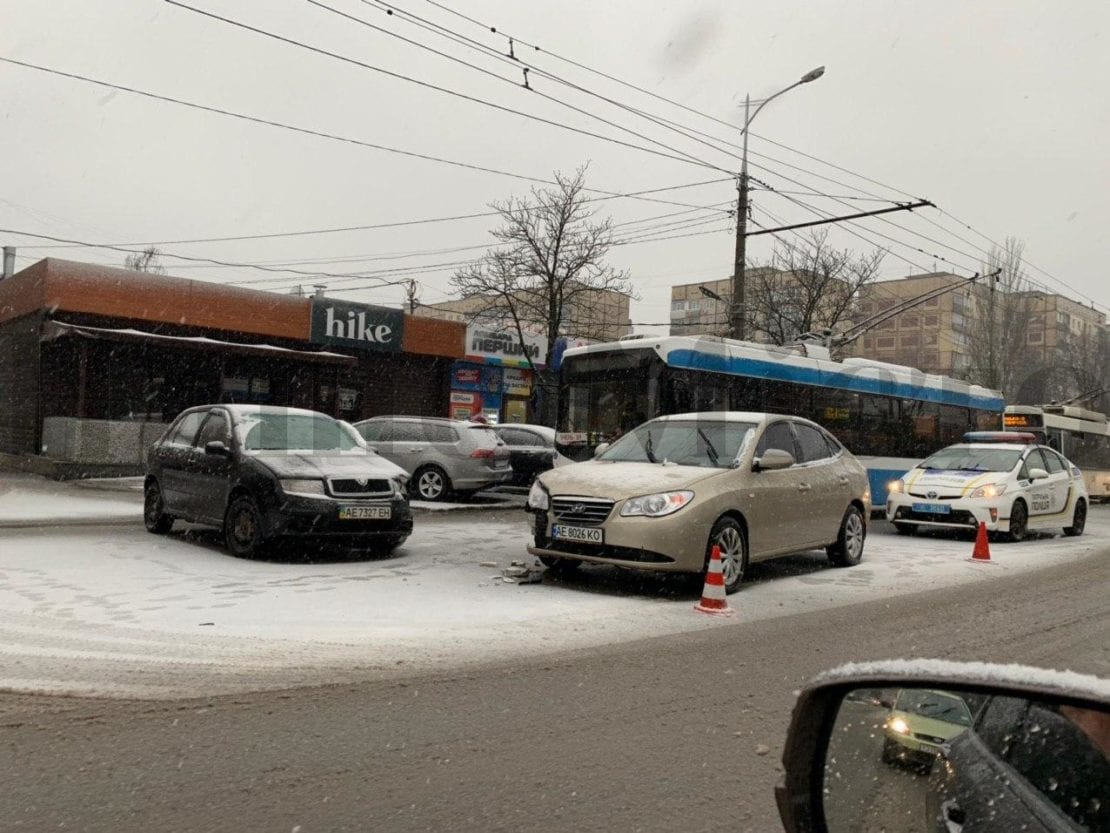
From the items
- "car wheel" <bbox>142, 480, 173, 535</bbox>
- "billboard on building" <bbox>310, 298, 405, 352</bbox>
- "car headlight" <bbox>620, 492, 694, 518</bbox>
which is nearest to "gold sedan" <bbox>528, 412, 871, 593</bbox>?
"car headlight" <bbox>620, 492, 694, 518</bbox>

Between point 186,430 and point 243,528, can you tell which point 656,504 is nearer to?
point 243,528

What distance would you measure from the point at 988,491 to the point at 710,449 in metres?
6.63

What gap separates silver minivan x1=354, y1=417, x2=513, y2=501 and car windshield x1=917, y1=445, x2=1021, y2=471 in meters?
7.28

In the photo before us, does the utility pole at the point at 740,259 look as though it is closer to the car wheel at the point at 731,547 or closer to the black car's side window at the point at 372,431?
the black car's side window at the point at 372,431

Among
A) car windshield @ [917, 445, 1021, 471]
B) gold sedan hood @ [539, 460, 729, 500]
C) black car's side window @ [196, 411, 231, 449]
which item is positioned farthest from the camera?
car windshield @ [917, 445, 1021, 471]

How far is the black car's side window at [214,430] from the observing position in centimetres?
998

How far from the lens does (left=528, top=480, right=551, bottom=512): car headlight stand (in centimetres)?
815

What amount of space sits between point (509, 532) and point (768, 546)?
4.69 m

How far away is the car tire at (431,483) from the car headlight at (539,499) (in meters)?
7.96

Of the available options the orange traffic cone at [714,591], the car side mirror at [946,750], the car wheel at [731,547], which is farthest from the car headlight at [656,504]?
the car side mirror at [946,750]

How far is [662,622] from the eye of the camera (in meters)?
6.79

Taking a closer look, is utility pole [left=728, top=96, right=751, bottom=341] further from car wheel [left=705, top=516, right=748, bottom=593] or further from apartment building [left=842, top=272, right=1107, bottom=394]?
apartment building [left=842, top=272, right=1107, bottom=394]

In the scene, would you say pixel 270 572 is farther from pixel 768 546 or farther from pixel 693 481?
pixel 768 546

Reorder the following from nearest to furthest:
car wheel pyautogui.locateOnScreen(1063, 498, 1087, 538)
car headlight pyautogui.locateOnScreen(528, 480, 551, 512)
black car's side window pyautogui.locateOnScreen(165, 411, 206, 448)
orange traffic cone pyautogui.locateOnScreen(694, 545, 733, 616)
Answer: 1. orange traffic cone pyautogui.locateOnScreen(694, 545, 733, 616)
2. car headlight pyautogui.locateOnScreen(528, 480, 551, 512)
3. black car's side window pyautogui.locateOnScreen(165, 411, 206, 448)
4. car wheel pyautogui.locateOnScreen(1063, 498, 1087, 538)
